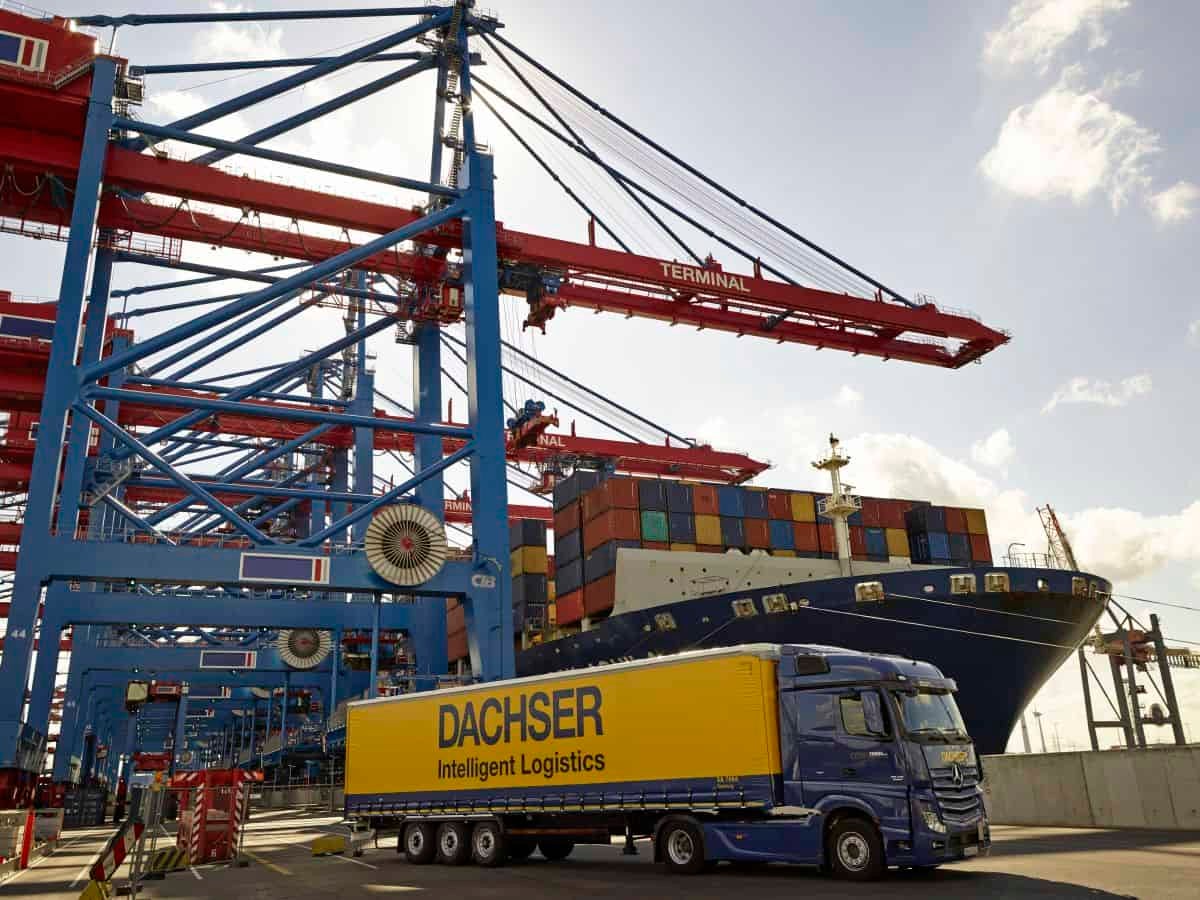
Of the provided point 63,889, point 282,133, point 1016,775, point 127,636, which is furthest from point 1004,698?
point 127,636

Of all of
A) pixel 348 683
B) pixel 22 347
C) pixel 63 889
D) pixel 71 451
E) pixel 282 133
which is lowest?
pixel 63 889

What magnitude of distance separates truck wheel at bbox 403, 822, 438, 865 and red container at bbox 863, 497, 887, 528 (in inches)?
844

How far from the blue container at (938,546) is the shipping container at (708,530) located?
25.5ft

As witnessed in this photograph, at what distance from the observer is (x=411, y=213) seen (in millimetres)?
28094

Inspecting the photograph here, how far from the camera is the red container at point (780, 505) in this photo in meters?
33.3

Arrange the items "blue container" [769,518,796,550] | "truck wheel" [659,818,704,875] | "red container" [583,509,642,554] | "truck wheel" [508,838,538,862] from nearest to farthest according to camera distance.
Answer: "truck wheel" [659,818,704,875], "truck wheel" [508,838,538,862], "red container" [583,509,642,554], "blue container" [769,518,796,550]

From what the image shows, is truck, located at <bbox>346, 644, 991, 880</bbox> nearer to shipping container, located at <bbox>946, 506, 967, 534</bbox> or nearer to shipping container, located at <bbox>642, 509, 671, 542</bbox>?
shipping container, located at <bbox>642, 509, 671, 542</bbox>

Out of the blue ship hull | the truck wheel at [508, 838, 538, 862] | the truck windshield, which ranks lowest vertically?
the truck wheel at [508, 838, 538, 862]

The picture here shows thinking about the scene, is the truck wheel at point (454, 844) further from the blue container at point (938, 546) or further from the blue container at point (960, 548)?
the blue container at point (960, 548)

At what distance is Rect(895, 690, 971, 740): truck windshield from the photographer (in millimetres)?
12508

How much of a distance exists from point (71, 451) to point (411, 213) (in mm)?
11816

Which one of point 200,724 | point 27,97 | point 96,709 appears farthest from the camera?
point 200,724

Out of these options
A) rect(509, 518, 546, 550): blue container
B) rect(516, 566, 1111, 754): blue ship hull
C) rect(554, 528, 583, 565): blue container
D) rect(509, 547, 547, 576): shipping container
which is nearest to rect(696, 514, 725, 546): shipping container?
rect(554, 528, 583, 565): blue container

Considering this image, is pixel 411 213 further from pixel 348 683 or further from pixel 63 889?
pixel 348 683
